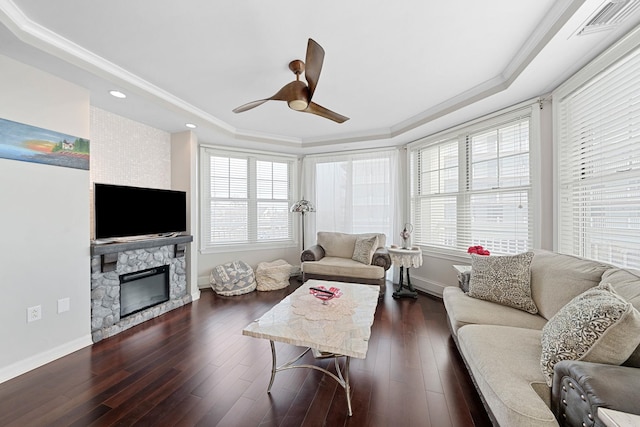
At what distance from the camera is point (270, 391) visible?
5.82ft

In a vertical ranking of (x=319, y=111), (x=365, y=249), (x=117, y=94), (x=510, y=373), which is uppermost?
(x=117, y=94)

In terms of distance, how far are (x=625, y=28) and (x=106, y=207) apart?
458 centimetres

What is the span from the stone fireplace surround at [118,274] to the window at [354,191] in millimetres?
2518

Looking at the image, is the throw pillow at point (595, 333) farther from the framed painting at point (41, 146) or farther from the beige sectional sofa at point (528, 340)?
the framed painting at point (41, 146)

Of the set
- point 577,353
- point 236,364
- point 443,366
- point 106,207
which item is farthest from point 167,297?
point 577,353

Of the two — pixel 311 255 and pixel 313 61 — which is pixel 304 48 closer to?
pixel 313 61

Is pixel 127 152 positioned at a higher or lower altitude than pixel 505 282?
higher

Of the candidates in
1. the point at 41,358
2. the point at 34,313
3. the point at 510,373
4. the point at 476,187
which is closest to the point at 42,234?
the point at 34,313

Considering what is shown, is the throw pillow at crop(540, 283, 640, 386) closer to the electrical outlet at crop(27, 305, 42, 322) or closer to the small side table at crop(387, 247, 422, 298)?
the small side table at crop(387, 247, 422, 298)

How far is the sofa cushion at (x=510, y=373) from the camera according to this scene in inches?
41.9

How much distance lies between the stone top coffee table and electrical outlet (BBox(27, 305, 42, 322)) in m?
1.93

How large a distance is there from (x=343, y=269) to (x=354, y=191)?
1628 mm

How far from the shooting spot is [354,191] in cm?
474

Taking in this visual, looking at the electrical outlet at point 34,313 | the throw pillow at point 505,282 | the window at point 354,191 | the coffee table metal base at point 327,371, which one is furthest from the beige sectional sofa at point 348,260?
the electrical outlet at point 34,313
